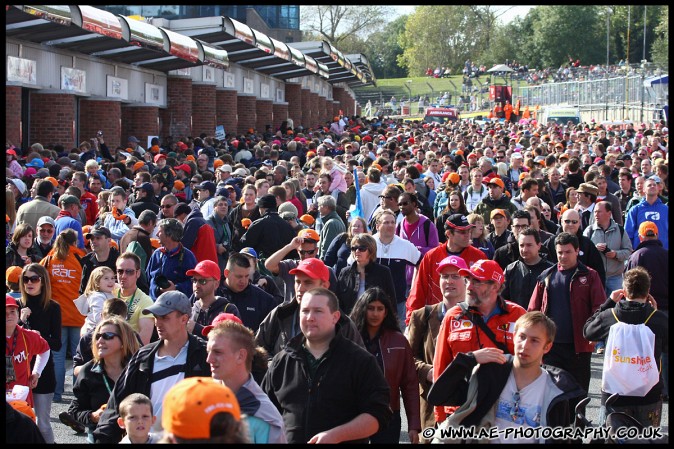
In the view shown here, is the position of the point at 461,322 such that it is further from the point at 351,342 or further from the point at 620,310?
the point at 620,310

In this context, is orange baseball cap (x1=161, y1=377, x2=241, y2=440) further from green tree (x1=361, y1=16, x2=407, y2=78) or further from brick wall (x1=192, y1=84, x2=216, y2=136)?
green tree (x1=361, y1=16, x2=407, y2=78)

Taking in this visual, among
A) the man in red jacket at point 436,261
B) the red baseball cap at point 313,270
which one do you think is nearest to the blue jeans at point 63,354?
the man in red jacket at point 436,261

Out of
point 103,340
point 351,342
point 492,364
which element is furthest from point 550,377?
point 103,340

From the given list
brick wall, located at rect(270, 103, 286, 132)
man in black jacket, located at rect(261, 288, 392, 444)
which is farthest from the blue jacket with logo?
brick wall, located at rect(270, 103, 286, 132)

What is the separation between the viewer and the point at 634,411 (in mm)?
7852

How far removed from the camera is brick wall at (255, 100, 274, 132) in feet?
134

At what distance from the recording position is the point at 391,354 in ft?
22.7

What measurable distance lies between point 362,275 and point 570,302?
161 cm

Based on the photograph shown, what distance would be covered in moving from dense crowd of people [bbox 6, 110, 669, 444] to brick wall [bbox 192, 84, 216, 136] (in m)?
15.4

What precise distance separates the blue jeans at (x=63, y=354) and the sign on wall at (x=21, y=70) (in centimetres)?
885

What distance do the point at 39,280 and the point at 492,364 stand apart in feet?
16.5

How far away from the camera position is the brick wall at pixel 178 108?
29.7m

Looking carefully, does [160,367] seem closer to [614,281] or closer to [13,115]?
[614,281]

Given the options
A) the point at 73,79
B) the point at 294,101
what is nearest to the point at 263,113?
the point at 294,101
